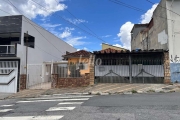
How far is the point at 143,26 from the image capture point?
29.8m

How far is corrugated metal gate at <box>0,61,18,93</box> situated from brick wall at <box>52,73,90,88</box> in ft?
15.4

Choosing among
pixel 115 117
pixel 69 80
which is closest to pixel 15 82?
pixel 69 80

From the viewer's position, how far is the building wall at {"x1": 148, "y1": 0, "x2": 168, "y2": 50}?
16.5 metres

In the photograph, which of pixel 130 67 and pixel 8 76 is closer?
pixel 130 67

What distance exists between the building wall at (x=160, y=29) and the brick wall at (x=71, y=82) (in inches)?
307

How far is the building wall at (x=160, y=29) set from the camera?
54.0 ft

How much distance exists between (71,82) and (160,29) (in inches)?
399

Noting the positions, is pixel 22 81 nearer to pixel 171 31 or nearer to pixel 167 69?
pixel 167 69

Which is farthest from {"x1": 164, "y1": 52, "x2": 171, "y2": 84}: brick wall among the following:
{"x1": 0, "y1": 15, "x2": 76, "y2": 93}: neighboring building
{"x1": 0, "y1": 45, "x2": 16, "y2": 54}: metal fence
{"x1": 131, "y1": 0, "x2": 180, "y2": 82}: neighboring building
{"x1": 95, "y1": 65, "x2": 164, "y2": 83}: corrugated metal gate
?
{"x1": 0, "y1": 45, "x2": 16, "y2": 54}: metal fence

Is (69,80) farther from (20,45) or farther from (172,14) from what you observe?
(172,14)

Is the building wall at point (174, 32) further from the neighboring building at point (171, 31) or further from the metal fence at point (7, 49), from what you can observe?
the metal fence at point (7, 49)

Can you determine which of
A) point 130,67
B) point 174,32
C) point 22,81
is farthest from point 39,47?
point 174,32

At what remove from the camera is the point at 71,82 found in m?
15.2

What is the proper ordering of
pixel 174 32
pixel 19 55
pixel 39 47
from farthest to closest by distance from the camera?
pixel 39 47 < pixel 19 55 < pixel 174 32
